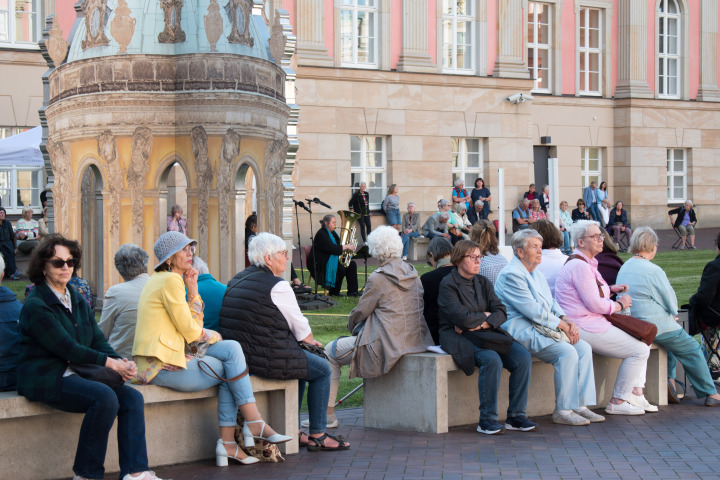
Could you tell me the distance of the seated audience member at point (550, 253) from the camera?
9.74m

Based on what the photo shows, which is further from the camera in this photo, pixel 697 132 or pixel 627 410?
pixel 697 132

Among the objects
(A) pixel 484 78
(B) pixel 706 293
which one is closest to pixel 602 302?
(B) pixel 706 293

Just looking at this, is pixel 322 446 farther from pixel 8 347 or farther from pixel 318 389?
pixel 8 347

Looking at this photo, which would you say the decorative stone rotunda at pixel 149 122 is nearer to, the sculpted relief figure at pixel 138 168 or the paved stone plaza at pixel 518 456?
the sculpted relief figure at pixel 138 168

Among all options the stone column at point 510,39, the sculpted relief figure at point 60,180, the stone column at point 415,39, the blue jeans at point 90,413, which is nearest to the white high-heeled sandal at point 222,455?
the blue jeans at point 90,413

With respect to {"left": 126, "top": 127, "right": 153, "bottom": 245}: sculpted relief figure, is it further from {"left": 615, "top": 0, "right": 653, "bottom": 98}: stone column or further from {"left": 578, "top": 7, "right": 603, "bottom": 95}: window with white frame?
{"left": 615, "top": 0, "right": 653, "bottom": 98}: stone column

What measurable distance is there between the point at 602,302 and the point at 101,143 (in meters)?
4.45

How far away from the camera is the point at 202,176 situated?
8750mm

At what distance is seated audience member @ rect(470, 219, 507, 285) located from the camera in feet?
31.1

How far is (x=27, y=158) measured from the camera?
44.7ft

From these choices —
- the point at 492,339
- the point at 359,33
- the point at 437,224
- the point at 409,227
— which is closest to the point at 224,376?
the point at 492,339

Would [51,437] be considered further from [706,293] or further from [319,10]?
[319,10]

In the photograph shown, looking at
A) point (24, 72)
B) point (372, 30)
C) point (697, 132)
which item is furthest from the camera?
point (697, 132)

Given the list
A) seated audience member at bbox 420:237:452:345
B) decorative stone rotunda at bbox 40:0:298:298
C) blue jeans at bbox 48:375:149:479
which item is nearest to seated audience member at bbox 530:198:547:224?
seated audience member at bbox 420:237:452:345
